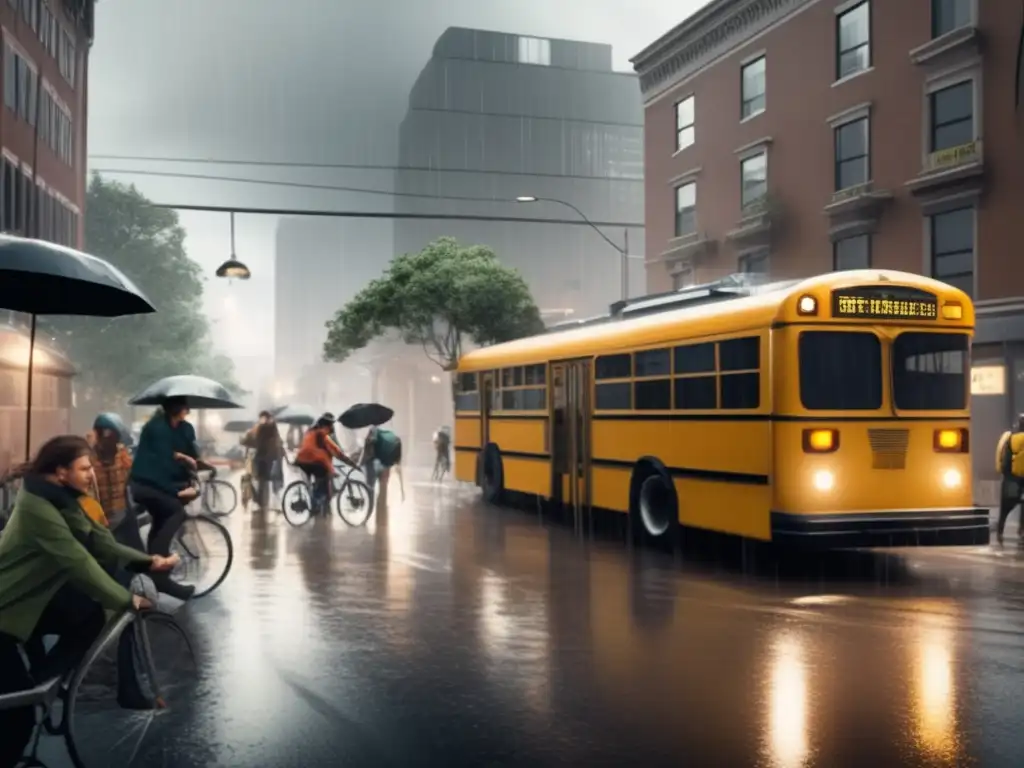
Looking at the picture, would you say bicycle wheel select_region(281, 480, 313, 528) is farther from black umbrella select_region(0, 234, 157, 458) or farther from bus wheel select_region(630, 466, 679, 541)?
black umbrella select_region(0, 234, 157, 458)

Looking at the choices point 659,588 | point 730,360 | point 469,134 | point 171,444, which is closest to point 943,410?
point 730,360

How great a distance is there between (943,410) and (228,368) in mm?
86510

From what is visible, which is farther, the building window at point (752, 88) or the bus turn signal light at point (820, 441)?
the building window at point (752, 88)

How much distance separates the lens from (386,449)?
71.7ft

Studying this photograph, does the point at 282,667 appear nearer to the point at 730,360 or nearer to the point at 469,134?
the point at 730,360

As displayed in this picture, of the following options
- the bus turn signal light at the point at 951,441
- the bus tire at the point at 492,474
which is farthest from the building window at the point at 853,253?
the bus turn signal light at the point at 951,441

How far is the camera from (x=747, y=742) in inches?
234

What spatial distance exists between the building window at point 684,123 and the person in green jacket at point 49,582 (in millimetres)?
33236

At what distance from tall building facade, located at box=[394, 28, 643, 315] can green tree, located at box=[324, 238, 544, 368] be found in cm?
6590

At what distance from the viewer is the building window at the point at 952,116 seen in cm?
2570

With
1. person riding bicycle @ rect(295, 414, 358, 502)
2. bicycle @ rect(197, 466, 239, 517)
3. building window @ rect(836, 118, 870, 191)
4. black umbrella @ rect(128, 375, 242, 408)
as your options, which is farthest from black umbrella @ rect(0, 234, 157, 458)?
building window @ rect(836, 118, 870, 191)

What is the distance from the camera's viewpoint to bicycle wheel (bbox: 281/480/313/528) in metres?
18.9

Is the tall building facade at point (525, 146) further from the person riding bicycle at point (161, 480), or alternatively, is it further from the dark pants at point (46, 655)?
the dark pants at point (46, 655)

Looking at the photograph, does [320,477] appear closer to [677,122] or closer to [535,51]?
[677,122]
